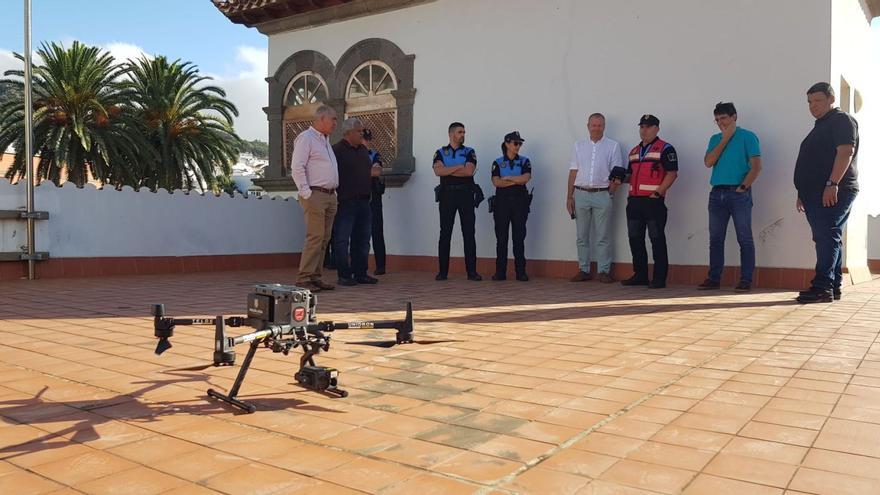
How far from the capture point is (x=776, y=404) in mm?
2969

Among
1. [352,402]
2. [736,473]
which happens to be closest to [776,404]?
[736,473]

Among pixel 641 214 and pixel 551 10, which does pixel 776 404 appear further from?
pixel 551 10

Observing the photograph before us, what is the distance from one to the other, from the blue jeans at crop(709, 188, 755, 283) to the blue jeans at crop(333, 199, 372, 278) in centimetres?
365

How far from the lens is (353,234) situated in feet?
26.8

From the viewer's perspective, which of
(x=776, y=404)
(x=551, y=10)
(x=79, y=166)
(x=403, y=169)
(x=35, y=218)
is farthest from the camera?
(x=79, y=166)

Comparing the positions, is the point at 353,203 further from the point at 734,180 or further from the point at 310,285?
the point at 734,180

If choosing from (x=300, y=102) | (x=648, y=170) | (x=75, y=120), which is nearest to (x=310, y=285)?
(x=648, y=170)

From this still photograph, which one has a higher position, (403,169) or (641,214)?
(403,169)

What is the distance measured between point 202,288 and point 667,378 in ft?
17.7

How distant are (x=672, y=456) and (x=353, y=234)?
6117 mm

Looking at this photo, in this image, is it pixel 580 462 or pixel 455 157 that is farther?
pixel 455 157

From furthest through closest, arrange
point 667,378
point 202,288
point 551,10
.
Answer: point 551,10
point 202,288
point 667,378

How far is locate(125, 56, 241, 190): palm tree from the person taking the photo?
26.4 meters

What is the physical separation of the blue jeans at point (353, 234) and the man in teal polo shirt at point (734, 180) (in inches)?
144
